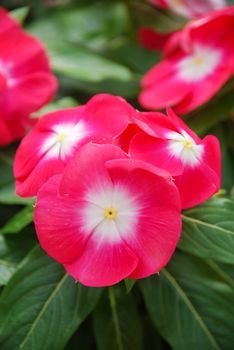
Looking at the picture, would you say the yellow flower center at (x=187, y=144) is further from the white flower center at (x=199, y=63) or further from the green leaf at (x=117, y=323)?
the white flower center at (x=199, y=63)

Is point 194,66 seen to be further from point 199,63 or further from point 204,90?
point 204,90

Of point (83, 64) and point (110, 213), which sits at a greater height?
point (110, 213)

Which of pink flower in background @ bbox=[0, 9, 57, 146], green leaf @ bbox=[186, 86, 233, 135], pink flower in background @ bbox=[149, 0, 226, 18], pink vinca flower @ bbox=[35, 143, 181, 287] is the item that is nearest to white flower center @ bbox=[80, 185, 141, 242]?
pink vinca flower @ bbox=[35, 143, 181, 287]

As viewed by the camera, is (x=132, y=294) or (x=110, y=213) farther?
(x=132, y=294)

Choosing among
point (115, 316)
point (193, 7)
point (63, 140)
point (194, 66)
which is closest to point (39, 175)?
point (63, 140)

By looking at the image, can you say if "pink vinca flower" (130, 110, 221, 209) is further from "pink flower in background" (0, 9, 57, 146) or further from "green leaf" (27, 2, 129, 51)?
"green leaf" (27, 2, 129, 51)
